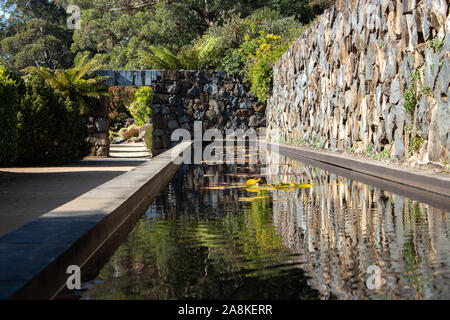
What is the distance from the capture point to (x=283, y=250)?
13.0ft

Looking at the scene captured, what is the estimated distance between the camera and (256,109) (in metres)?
25.6

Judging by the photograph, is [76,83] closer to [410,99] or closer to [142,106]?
[410,99]

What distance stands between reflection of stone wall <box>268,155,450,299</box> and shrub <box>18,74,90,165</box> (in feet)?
27.3

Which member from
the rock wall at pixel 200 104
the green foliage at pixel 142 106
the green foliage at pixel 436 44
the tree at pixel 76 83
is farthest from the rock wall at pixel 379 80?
the green foliage at pixel 142 106

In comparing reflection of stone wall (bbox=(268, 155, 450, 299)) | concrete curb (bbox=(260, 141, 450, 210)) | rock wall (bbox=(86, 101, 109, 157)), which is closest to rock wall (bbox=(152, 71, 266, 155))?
rock wall (bbox=(86, 101, 109, 157))

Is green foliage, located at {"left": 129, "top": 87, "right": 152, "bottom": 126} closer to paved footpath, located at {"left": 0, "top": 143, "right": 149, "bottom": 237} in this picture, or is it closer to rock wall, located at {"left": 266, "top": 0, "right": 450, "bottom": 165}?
rock wall, located at {"left": 266, "top": 0, "right": 450, "bottom": 165}

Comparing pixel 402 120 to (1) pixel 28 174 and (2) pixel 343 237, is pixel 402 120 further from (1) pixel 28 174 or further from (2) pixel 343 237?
(1) pixel 28 174

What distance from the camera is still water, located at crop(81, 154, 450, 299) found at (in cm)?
304

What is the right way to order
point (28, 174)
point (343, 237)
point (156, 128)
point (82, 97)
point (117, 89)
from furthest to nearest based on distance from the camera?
point (117, 89), point (156, 128), point (82, 97), point (28, 174), point (343, 237)

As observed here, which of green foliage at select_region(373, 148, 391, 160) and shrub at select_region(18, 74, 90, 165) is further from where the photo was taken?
shrub at select_region(18, 74, 90, 165)

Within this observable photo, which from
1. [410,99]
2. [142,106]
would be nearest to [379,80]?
[410,99]

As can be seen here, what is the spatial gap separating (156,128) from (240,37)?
20.8 ft

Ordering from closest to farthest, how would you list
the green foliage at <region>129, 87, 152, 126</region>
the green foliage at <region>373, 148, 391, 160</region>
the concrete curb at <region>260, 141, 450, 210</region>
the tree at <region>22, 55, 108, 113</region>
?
1. the concrete curb at <region>260, 141, 450, 210</region>
2. the green foliage at <region>373, 148, 391, 160</region>
3. the tree at <region>22, 55, 108, 113</region>
4. the green foliage at <region>129, 87, 152, 126</region>
